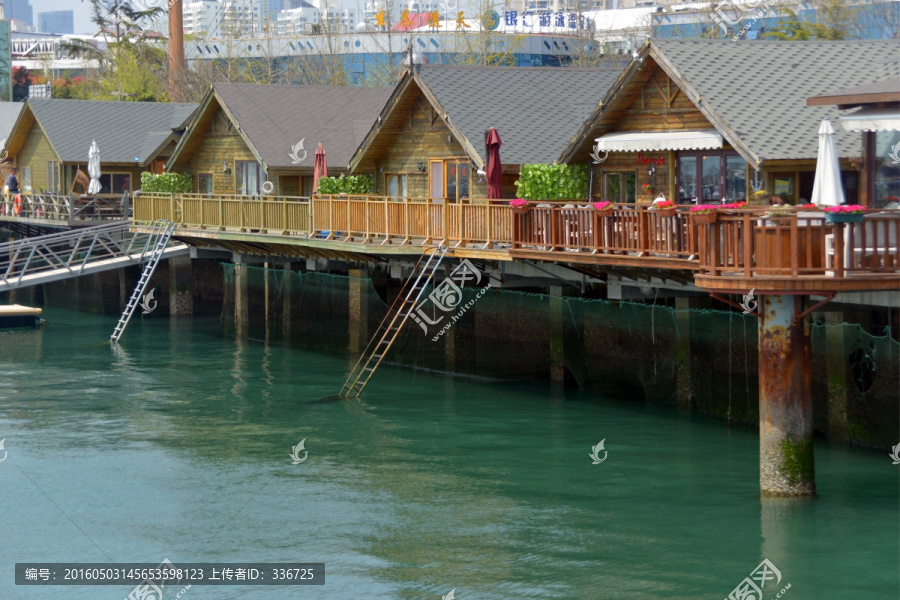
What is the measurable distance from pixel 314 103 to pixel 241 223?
944 cm

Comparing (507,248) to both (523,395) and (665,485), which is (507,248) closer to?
(523,395)

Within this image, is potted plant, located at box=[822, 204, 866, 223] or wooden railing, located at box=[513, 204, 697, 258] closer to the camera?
potted plant, located at box=[822, 204, 866, 223]

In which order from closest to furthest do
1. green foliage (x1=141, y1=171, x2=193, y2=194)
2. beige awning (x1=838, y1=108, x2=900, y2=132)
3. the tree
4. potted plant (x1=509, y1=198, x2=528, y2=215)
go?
beige awning (x1=838, y1=108, x2=900, y2=132), potted plant (x1=509, y1=198, x2=528, y2=215), green foliage (x1=141, y1=171, x2=193, y2=194), the tree

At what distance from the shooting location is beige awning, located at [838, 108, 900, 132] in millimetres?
22609

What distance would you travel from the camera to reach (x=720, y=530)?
2045 cm

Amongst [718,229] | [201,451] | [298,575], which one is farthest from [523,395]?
[298,575]

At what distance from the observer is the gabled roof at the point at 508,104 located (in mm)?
35719

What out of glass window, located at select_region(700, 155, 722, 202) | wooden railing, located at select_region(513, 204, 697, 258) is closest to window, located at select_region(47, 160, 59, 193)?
wooden railing, located at select_region(513, 204, 697, 258)

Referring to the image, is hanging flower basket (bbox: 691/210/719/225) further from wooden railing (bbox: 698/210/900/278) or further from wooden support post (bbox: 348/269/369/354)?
wooden support post (bbox: 348/269/369/354)

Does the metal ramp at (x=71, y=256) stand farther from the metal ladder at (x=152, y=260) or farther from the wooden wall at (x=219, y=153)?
the wooden wall at (x=219, y=153)

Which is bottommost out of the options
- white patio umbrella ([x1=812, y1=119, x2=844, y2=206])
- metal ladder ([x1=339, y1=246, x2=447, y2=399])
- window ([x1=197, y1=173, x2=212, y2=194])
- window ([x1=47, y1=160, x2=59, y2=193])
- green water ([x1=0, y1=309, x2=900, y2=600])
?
green water ([x1=0, y1=309, x2=900, y2=600])

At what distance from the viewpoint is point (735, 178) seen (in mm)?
28531

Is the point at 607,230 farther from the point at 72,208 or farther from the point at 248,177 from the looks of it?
the point at 72,208

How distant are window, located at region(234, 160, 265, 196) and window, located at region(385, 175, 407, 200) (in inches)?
300
